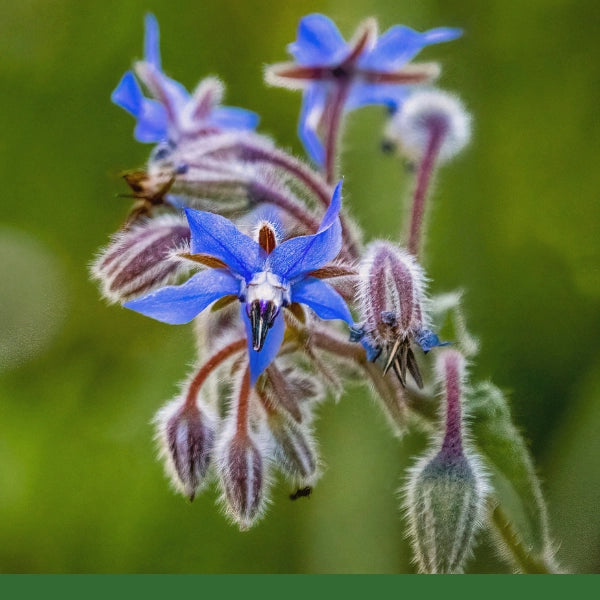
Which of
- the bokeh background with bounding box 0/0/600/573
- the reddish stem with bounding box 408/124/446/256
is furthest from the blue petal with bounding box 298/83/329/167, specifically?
the bokeh background with bounding box 0/0/600/573

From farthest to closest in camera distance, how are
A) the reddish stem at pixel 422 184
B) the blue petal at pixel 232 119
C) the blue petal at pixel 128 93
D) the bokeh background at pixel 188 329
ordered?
1. the bokeh background at pixel 188 329
2. the blue petal at pixel 232 119
3. the blue petal at pixel 128 93
4. the reddish stem at pixel 422 184

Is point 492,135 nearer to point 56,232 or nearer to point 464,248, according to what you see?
point 464,248

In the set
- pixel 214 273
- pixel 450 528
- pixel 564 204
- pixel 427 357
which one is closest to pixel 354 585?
pixel 450 528

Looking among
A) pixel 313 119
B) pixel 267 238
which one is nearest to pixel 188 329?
pixel 313 119

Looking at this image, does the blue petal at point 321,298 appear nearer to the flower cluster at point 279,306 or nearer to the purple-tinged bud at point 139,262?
the flower cluster at point 279,306

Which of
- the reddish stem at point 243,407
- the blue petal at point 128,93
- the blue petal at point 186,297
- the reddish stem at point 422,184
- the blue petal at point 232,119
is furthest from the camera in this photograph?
the blue petal at point 232,119

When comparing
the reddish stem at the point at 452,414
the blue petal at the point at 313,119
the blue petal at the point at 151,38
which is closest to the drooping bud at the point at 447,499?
the reddish stem at the point at 452,414

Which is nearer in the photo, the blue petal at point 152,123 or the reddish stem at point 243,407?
the reddish stem at point 243,407
